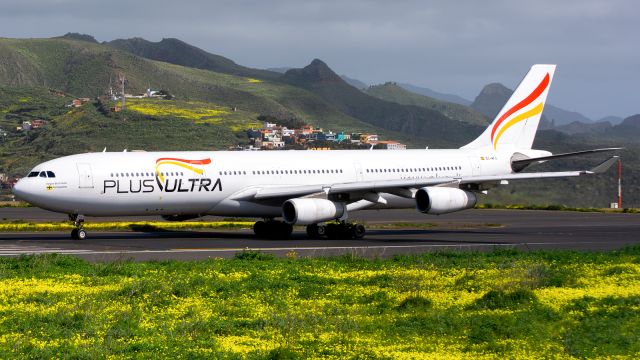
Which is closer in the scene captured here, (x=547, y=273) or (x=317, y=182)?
(x=547, y=273)

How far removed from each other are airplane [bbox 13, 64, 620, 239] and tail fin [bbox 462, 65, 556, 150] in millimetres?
3328

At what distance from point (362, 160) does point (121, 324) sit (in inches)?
1237

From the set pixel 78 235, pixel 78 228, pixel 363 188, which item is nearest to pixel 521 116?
pixel 363 188

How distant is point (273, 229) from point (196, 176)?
5000 millimetres

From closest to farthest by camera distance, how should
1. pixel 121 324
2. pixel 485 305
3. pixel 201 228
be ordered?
pixel 121 324
pixel 485 305
pixel 201 228

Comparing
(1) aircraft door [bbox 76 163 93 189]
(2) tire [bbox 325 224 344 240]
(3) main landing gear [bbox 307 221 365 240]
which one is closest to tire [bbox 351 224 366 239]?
(3) main landing gear [bbox 307 221 365 240]

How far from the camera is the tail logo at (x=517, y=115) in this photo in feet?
180

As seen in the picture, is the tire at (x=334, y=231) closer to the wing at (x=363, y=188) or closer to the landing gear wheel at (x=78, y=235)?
the wing at (x=363, y=188)

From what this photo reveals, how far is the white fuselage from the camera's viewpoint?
139 feet

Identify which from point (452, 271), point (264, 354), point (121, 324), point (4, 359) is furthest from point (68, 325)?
point (452, 271)

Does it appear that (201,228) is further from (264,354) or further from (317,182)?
(264,354)

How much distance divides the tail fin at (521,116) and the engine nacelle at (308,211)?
13.3 m

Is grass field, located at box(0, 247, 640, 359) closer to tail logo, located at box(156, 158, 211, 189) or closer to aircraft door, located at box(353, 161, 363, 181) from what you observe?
tail logo, located at box(156, 158, 211, 189)

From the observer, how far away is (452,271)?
92.7 feet
